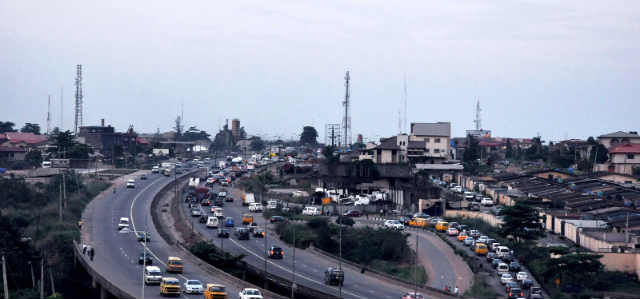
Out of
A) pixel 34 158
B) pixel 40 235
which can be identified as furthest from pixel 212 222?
pixel 34 158

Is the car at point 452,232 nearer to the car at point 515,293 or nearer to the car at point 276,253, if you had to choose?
the car at point 276,253

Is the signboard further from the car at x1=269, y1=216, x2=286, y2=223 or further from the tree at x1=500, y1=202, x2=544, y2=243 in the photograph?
the tree at x1=500, y1=202, x2=544, y2=243

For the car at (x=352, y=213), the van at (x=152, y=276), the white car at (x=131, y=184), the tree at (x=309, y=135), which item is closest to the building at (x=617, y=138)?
the car at (x=352, y=213)

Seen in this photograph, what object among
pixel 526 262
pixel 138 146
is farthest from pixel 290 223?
pixel 138 146

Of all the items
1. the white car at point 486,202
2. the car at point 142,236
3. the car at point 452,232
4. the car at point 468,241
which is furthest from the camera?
the white car at point 486,202

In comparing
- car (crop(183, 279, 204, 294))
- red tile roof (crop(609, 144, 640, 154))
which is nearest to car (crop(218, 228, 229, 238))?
car (crop(183, 279, 204, 294))

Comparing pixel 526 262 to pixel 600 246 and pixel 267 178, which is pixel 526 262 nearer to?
pixel 600 246
